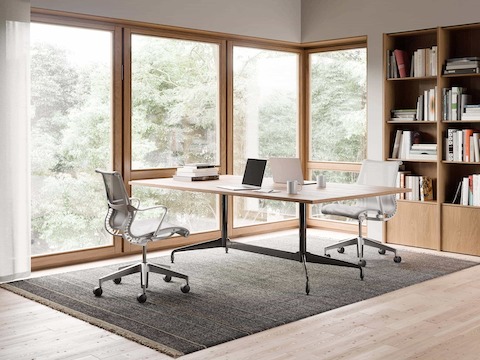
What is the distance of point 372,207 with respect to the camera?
6.64 meters

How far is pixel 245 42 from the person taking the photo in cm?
785

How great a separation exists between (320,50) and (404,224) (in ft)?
7.67

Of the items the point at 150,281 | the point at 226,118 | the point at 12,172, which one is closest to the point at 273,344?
the point at 150,281

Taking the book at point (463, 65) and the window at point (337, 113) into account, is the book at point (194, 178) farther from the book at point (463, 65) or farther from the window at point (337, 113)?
A: the book at point (463, 65)

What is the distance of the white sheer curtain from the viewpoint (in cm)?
564

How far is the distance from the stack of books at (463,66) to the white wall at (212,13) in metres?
1.99

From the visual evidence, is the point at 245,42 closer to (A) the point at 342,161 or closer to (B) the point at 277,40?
(B) the point at 277,40

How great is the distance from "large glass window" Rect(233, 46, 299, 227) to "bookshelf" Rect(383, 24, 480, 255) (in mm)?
1352

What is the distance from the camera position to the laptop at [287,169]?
6160 mm

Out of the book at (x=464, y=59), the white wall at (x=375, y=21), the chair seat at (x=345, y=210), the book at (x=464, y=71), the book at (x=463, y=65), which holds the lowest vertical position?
the chair seat at (x=345, y=210)

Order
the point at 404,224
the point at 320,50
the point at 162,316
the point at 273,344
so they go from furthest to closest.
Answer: the point at 320,50 → the point at 404,224 → the point at 162,316 → the point at 273,344

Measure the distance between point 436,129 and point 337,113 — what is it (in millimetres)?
1295

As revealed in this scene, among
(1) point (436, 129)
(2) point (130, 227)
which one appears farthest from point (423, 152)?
(2) point (130, 227)

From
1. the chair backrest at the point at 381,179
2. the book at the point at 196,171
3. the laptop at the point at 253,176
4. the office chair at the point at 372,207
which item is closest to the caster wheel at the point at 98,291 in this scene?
the laptop at the point at 253,176
